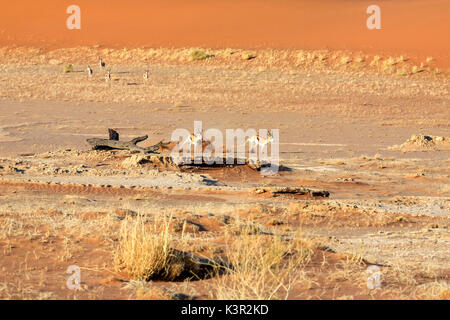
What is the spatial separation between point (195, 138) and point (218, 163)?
1.66m

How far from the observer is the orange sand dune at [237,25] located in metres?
44.7

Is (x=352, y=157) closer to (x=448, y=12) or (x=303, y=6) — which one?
(x=448, y=12)

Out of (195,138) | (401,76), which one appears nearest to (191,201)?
(195,138)

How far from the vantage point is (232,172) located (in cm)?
1571

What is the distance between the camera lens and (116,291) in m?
6.11

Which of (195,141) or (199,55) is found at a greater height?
(199,55)

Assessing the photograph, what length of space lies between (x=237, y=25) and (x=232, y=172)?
3976 centimetres

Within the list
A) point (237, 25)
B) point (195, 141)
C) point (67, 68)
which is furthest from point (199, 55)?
point (195, 141)

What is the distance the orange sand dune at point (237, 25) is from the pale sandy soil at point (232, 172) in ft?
17.1

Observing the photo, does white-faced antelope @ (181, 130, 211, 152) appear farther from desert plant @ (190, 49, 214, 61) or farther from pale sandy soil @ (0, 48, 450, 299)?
desert plant @ (190, 49, 214, 61)

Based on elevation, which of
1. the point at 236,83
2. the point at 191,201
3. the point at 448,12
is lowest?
the point at 191,201

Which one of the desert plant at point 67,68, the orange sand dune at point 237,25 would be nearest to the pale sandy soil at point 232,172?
the desert plant at point 67,68

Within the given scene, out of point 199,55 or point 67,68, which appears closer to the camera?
point 67,68

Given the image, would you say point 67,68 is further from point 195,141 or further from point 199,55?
point 195,141
